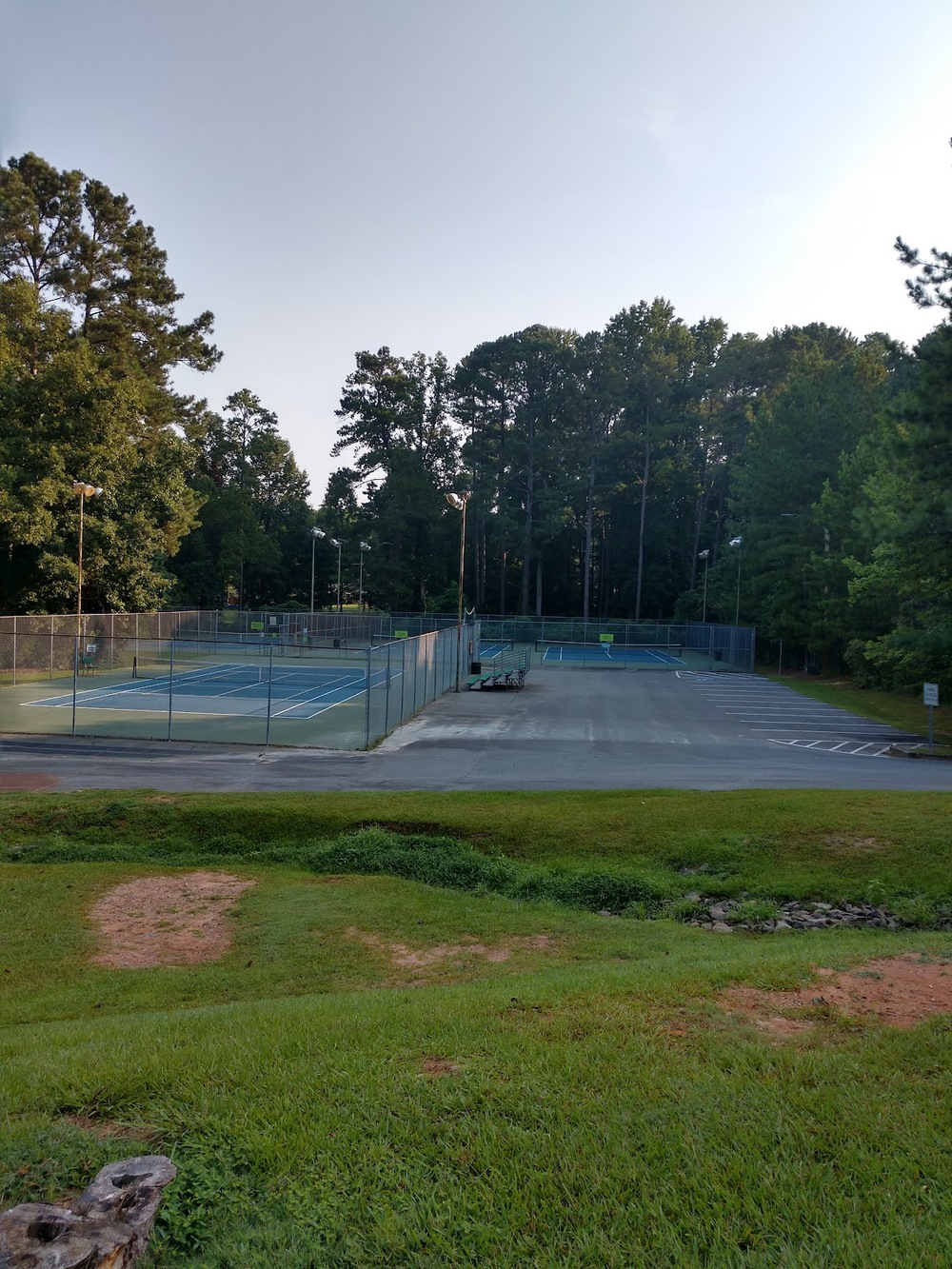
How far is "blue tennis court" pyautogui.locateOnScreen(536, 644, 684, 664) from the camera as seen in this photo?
189ft

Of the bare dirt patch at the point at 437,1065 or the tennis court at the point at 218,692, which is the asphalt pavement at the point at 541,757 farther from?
the bare dirt patch at the point at 437,1065

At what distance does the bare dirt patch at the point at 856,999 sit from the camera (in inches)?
238

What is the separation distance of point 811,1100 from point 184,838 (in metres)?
11.4

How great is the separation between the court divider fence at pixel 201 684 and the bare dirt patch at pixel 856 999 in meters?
15.5

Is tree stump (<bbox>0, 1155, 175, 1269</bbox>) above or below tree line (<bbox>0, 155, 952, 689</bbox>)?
below

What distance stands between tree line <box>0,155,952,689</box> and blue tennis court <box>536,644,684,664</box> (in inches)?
218

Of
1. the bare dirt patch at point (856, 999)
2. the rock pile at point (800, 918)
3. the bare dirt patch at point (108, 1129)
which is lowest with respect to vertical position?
the rock pile at point (800, 918)

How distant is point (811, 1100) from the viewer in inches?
181

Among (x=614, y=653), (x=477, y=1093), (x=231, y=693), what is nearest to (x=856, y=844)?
(x=477, y=1093)

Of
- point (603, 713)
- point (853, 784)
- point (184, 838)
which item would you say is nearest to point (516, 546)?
point (603, 713)

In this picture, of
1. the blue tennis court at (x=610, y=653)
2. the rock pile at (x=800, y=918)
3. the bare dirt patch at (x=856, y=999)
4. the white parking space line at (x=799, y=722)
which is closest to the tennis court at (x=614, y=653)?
the blue tennis court at (x=610, y=653)

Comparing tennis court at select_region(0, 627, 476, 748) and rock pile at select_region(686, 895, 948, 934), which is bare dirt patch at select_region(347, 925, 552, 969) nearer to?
rock pile at select_region(686, 895, 948, 934)

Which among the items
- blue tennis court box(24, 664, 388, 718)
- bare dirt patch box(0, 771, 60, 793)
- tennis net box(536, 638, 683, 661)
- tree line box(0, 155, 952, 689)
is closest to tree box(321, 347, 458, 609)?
tree line box(0, 155, 952, 689)

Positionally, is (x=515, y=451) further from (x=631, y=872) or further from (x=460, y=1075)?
(x=460, y=1075)
